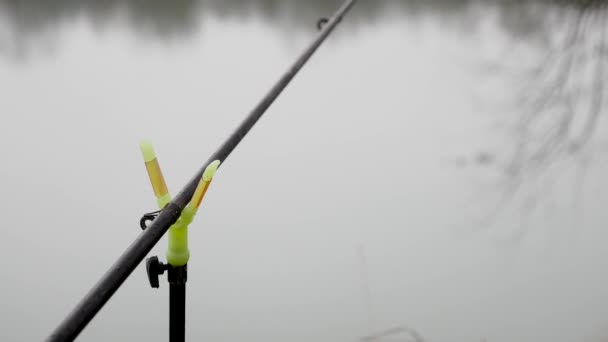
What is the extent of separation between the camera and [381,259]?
39.4 inches

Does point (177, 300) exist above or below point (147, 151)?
below

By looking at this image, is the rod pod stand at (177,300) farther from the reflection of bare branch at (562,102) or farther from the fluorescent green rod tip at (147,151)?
the reflection of bare branch at (562,102)

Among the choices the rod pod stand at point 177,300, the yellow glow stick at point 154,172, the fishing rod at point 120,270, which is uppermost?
the yellow glow stick at point 154,172

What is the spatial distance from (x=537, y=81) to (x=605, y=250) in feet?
3.99

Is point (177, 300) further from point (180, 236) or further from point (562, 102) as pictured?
point (562, 102)

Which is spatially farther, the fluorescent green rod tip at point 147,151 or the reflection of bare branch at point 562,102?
the reflection of bare branch at point 562,102

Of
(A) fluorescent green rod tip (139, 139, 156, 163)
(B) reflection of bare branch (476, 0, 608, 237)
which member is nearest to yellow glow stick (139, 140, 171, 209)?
(A) fluorescent green rod tip (139, 139, 156, 163)

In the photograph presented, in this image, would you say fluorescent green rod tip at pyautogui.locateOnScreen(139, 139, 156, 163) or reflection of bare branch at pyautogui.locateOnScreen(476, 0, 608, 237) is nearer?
fluorescent green rod tip at pyautogui.locateOnScreen(139, 139, 156, 163)

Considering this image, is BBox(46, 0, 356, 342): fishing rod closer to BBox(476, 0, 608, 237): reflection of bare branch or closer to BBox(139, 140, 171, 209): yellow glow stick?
BBox(139, 140, 171, 209): yellow glow stick

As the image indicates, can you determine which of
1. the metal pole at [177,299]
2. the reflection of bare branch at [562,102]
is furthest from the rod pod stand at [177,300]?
the reflection of bare branch at [562,102]

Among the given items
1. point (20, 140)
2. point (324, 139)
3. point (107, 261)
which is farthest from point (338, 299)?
point (20, 140)

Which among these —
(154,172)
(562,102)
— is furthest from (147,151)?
(562,102)

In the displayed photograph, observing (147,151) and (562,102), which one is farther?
(562,102)

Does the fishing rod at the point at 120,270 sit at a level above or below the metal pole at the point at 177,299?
above
